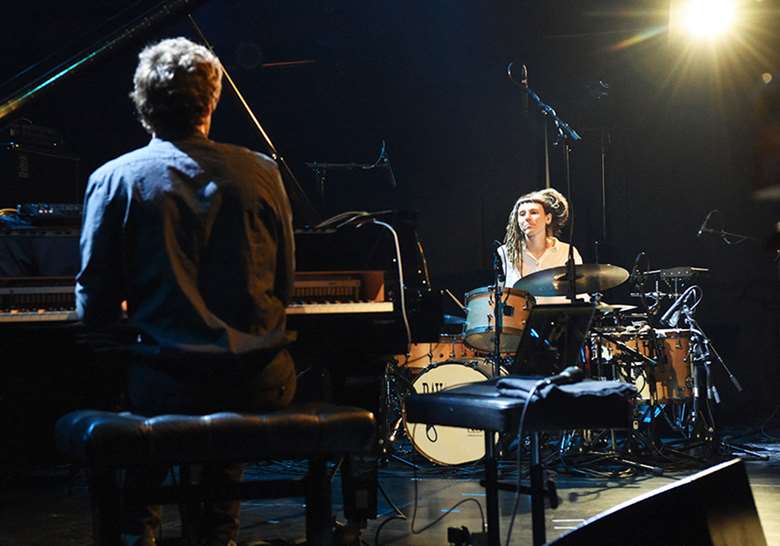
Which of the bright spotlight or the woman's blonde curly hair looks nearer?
the woman's blonde curly hair

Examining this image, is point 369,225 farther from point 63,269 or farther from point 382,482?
point 382,482

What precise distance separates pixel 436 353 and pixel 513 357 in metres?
0.95

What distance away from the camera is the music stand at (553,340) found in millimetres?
3256

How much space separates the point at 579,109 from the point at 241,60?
294cm

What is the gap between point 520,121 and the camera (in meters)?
7.71

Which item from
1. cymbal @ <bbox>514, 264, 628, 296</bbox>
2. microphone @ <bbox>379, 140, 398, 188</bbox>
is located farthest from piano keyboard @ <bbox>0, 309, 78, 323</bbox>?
microphone @ <bbox>379, 140, 398, 188</bbox>

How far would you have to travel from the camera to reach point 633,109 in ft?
25.7

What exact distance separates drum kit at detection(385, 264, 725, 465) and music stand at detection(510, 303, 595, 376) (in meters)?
1.87

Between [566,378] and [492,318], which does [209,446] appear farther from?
[492,318]

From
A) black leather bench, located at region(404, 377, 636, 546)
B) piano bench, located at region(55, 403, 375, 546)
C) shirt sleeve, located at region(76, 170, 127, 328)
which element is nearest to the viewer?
piano bench, located at region(55, 403, 375, 546)

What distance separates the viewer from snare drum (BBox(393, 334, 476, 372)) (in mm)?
6230

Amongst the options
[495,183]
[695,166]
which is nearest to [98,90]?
[495,183]

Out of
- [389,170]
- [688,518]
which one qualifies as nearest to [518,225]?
[389,170]

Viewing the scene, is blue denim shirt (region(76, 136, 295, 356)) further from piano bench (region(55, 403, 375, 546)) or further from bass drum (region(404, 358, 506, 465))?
bass drum (region(404, 358, 506, 465))
